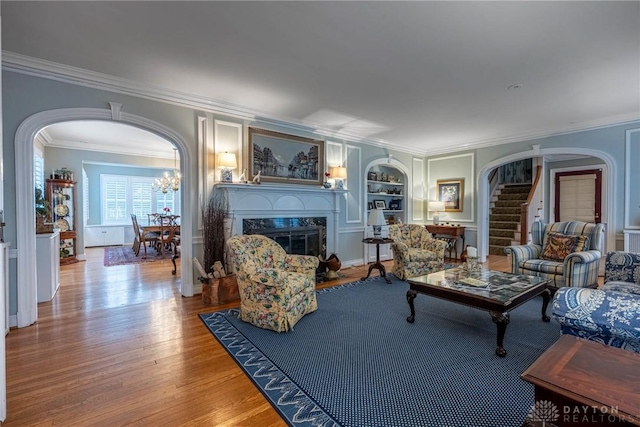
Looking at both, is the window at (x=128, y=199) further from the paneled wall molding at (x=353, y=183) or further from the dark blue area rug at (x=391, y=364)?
the dark blue area rug at (x=391, y=364)

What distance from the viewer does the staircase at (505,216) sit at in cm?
801

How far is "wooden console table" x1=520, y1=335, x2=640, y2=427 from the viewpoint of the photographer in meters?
1.07

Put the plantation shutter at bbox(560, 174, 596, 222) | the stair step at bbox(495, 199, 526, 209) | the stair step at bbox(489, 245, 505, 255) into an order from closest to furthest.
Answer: the plantation shutter at bbox(560, 174, 596, 222) < the stair step at bbox(489, 245, 505, 255) < the stair step at bbox(495, 199, 526, 209)

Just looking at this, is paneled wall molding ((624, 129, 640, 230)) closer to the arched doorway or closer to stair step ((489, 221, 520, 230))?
stair step ((489, 221, 520, 230))

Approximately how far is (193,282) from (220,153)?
1831 mm

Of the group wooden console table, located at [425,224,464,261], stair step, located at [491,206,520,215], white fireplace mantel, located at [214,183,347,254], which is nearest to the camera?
white fireplace mantel, located at [214,183,347,254]

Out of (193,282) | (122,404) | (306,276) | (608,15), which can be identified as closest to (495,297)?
(306,276)

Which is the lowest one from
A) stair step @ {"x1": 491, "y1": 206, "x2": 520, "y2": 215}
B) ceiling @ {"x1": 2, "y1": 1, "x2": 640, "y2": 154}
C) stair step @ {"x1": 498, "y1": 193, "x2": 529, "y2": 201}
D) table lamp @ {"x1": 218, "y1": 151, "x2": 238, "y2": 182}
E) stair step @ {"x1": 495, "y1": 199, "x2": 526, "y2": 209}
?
stair step @ {"x1": 491, "y1": 206, "x2": 520, "y2": 215}

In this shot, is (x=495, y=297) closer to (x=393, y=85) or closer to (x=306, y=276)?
(x=306, y=276)

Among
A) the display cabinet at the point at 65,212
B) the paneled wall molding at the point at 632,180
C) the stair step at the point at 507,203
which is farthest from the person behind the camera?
the stair step at the point at 507,203

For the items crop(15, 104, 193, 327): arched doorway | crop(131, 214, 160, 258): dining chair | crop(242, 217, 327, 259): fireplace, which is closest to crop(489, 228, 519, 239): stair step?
crop(242, 217, 327, 259): fireplace

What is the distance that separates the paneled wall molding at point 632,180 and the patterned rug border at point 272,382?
5903 mm

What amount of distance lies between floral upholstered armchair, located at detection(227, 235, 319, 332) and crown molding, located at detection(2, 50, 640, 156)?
2099 millimetres

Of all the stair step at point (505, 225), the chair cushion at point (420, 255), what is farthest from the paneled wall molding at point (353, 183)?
the stair step at point (505, 225)
